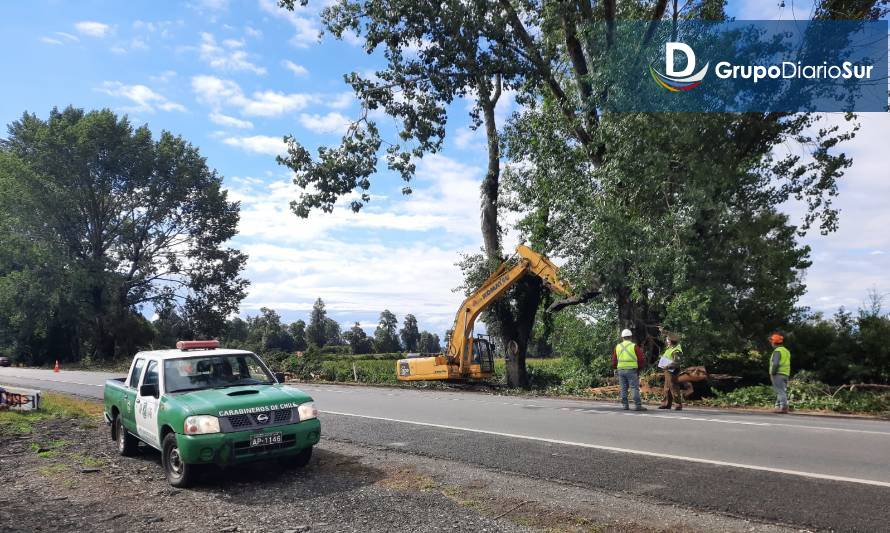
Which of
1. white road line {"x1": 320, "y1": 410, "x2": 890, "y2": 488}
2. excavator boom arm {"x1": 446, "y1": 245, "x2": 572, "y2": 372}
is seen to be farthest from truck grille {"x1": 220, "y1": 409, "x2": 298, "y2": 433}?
excavator boom arm {"x1": 446, "y1": 245, "x2": 572, "y2": 372}

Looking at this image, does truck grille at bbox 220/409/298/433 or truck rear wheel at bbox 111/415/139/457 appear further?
truck rear wheel at bbox 111/415/139/457

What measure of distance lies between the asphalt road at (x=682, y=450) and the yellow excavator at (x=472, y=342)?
7.67m

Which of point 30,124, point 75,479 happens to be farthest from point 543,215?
point 30,124

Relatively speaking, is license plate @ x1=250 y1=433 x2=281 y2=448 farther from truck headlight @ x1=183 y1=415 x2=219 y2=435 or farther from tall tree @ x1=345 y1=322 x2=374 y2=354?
tall tree @ x1=345 y1=322 x2=374 y2=354

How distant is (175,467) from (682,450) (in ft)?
21.4

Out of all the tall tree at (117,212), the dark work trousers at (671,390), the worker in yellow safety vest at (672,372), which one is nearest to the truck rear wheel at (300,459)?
the worker in yellow safety vest at (672,372)

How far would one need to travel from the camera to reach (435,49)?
21156mm

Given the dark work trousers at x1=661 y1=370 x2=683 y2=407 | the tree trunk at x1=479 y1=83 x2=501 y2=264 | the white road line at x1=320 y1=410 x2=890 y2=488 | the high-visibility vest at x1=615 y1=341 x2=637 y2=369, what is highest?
the tree trunk at x1=479 y1=83 x2=501 y2=264

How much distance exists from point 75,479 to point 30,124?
55.8m

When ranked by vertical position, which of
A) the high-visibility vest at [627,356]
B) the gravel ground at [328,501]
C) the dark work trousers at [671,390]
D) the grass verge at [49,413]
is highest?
the high-visibility vest at [627,356]

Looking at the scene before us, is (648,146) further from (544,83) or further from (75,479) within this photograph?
(75,479)

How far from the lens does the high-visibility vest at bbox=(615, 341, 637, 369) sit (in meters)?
14.2

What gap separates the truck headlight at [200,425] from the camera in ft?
23.8

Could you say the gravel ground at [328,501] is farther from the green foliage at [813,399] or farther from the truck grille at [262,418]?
the green foliage at [813,399]
